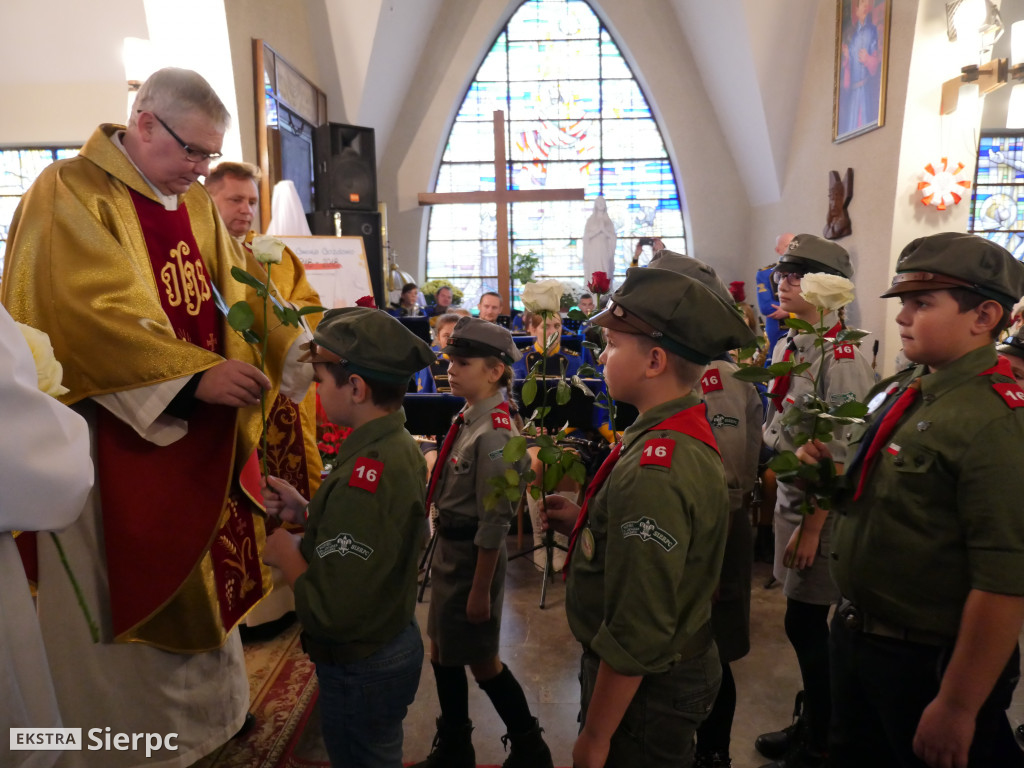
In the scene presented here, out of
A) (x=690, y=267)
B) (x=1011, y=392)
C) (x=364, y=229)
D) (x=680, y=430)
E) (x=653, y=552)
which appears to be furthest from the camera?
(x=364, y=229)

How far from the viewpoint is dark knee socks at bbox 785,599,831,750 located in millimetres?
2244

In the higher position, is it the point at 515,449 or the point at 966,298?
the point at 966,298

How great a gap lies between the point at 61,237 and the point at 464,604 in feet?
4.98

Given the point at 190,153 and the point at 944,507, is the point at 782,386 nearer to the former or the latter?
the point at 944,507

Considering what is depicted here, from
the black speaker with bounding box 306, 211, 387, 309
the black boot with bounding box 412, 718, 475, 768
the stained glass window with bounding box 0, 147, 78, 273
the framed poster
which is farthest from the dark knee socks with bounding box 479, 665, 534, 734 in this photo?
the stained glass window with bounding box 0, 147, 78, 273

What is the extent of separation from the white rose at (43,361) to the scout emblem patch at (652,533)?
0.96 meters

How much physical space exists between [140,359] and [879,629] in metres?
1.88

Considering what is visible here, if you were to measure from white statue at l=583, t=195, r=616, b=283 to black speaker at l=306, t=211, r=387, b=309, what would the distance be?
472 centimetres

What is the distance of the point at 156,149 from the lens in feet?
6.51

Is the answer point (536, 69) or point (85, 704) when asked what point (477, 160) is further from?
point (85, 704)

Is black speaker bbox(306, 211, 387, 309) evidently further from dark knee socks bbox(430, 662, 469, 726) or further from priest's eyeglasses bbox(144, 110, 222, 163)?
dark knee socks bbox(430, 662, 469, 726)

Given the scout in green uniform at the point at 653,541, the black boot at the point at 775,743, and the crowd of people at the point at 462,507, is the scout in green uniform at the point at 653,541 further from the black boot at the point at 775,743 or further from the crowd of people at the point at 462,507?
the black boot at the point at 775,743

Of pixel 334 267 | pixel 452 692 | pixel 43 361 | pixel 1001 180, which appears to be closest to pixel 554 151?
pixel 1001 180

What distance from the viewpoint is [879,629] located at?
1.57 m
